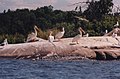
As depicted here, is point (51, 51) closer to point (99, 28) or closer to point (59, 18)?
point (99, 28)

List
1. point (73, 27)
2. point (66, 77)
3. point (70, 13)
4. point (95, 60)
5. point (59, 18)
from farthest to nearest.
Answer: point (59, 18)
point (70, 13)
point (73, 27)
point (95, 60)
point (66, 77)

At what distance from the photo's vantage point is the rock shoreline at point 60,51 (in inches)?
1751

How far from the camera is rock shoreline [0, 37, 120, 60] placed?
1751 inches

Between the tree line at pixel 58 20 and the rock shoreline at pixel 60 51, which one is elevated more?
the tree line at pixel 58 20

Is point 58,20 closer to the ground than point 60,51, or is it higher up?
higher up

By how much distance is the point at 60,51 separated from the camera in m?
44.5

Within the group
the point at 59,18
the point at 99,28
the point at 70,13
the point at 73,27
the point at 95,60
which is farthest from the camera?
the point at 59,18

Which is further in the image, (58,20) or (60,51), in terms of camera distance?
(58,20)

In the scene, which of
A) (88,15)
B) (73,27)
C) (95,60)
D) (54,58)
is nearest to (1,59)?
(54,58)

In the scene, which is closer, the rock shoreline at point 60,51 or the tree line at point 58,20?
the rock shoreline at point 60,51

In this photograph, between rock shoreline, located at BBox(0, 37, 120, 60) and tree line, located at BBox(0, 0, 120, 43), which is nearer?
rock shoreline, located at BBox(0, 37, 120, 60)

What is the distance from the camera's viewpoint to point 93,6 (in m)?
70.6

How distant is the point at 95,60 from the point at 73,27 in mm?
24335

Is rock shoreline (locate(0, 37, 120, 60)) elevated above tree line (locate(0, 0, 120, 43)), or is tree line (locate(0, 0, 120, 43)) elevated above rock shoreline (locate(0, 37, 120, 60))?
tree line (locate(0, 0, 120, 43))
